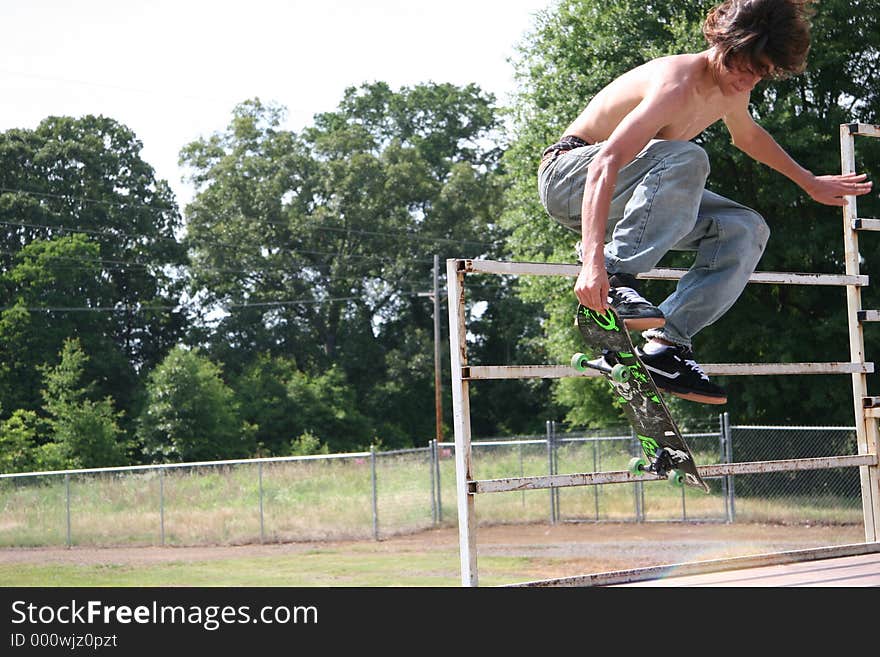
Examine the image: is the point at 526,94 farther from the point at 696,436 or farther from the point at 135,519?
the point at 135,519

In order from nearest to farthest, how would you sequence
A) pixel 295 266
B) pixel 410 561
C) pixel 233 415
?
pixel 410 561 → pixel 233 415 → pixel 295 266

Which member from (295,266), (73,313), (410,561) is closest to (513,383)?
(295,266)

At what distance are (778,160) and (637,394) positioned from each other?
1.33 m

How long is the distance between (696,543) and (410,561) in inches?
190

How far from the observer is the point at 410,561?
16.2 m

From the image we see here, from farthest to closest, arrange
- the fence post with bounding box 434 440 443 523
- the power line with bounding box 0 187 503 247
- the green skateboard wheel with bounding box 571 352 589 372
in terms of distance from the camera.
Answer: the power line with bounding box 0 187 503 247, the fence post with bounding box 434 440 443 523, the green skateboard wheel with bounding box 571 352 589 372

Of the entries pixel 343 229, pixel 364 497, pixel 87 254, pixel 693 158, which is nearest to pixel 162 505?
pixel 364 497

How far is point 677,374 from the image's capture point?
11.7 feet

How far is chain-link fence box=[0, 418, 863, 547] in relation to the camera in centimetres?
1878

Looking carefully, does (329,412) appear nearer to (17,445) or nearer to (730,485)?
(17,445)

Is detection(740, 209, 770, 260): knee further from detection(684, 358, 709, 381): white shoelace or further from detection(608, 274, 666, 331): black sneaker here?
detection(608, 274, 666, 331): black sneaker

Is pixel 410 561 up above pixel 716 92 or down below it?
below

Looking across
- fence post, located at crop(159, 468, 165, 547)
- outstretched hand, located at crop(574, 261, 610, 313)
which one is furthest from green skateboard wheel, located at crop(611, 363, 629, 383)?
fence post, located at crop(159, 468, 165, 547)

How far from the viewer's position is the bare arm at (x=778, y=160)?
398cm
